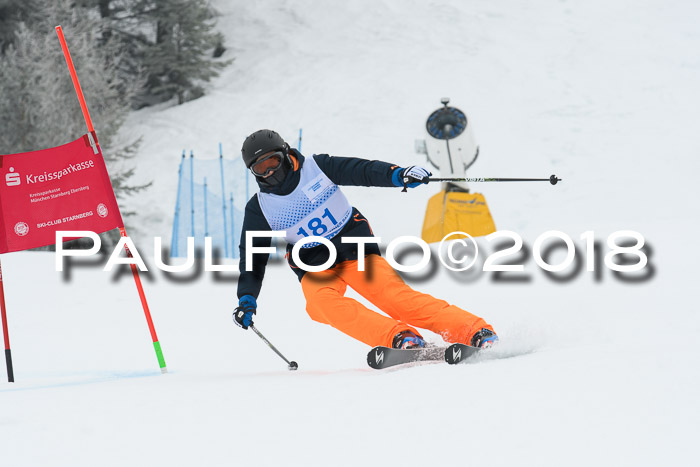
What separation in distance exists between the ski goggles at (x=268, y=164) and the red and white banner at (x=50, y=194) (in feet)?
3.56

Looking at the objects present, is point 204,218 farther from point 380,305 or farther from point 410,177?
point 410,177

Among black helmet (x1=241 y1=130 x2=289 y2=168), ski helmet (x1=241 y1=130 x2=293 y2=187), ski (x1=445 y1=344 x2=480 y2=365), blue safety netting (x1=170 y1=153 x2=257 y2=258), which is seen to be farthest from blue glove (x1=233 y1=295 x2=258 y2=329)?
blue safety netting (x1=170 y1=153 x2=257 y2=258)

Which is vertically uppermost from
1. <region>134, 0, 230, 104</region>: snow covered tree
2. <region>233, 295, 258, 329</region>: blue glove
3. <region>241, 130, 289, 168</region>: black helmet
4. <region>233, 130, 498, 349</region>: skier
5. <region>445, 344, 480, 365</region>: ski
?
<region>134, 0, 230, 104</region>: snow covered tree

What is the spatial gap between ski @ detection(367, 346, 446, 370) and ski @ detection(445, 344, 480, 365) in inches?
10.5

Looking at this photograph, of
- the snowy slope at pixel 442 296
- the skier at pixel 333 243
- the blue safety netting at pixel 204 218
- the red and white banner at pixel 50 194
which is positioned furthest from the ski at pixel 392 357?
the blue safety netting at pixel 204 218

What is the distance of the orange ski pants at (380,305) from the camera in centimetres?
366

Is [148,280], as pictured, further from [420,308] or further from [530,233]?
[420,308]

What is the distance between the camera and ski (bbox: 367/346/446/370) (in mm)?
3525

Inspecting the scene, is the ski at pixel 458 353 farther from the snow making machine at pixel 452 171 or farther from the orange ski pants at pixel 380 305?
the snow making machine at pixel 452 171

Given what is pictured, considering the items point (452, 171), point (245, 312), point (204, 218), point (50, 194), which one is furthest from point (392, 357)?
point (204, 218)

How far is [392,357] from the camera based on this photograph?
3.53 meters

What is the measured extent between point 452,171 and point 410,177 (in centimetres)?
473

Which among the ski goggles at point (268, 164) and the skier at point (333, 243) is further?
the ski goggles at point (268, 164)

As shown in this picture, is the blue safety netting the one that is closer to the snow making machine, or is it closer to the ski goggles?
the snow making machine
